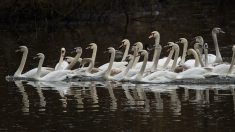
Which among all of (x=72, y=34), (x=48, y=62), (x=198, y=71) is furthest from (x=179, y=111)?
(x=72, y=34)

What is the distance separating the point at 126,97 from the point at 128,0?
33.5 m

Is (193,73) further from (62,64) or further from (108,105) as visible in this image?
(62,64)

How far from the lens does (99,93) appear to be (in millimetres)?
24094

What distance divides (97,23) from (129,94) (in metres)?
29.9

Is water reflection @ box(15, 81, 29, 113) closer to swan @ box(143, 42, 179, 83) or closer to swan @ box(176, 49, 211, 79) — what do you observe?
swan @ box(143, 42, 179, 83)

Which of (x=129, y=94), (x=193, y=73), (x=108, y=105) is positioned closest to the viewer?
(x=108, y=105)

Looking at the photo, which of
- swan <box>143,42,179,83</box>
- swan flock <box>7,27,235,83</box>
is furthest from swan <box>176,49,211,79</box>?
swan <box>143,42,179,83</box>

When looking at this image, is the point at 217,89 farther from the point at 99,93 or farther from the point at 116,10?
the point at 116,10

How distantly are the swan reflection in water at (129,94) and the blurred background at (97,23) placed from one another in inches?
430

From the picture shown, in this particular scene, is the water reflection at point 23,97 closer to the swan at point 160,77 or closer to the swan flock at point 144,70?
the swan flock at point 144,70

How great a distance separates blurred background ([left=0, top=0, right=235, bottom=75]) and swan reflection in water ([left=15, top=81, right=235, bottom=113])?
1092cm

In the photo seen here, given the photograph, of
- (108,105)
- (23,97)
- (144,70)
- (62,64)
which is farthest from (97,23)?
(108,105)

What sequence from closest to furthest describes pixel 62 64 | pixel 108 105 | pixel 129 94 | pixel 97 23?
pixel 108 105
pixel 129 94
pixel 62 64
pixel 97 23

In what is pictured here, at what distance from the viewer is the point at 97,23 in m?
53.3
